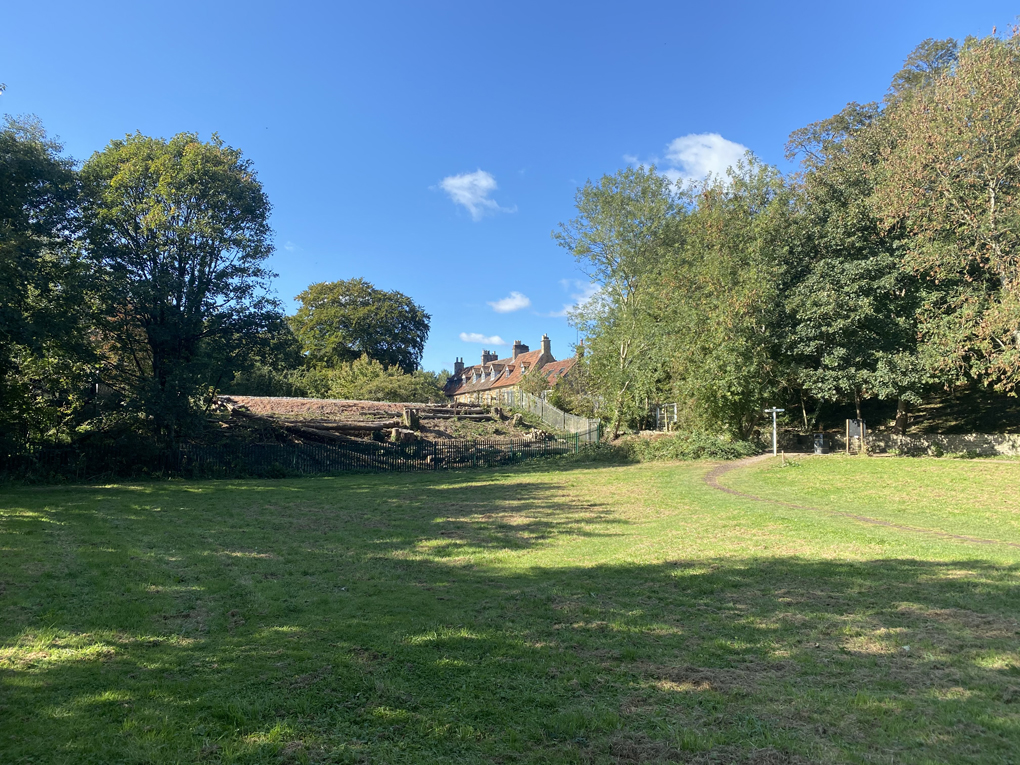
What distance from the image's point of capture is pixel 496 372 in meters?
74.8

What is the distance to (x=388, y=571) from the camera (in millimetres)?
7754

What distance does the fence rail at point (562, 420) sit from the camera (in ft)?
101

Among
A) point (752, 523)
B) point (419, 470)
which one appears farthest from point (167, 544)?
point (419, 470)

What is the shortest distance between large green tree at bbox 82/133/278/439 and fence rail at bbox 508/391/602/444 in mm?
17575

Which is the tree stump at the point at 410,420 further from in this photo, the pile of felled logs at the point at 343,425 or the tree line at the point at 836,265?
the tree line at the point at 836,265

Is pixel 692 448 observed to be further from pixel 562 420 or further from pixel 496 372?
pixel 496 372

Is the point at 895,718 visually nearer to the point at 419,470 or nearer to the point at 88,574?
the point at 88,574

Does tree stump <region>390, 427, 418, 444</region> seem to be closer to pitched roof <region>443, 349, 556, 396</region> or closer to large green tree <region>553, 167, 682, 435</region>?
large green tree <region>553, 167, 682, 435</region>

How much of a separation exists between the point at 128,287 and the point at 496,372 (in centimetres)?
5753

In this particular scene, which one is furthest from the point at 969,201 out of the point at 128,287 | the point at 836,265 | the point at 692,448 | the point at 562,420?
the point at 128,287

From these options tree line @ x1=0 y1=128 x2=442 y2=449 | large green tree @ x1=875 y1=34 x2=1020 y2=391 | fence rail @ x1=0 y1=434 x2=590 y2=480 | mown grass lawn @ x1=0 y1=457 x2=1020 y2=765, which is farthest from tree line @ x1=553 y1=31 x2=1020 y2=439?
tree line @ x1=0 y1=128 x2=442 y2=449

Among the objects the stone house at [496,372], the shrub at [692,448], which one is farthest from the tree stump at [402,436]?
the stone house at [496,372]

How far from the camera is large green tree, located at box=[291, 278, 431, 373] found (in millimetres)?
56625

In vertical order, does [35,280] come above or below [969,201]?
below
